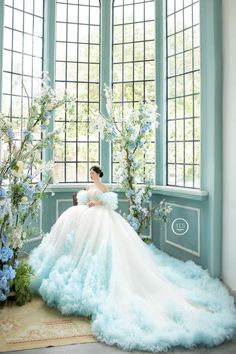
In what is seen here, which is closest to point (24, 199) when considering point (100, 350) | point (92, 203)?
point (92, 203)

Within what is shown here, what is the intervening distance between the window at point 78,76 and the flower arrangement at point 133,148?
3.05 feet

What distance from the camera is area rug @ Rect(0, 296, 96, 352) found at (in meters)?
2.83

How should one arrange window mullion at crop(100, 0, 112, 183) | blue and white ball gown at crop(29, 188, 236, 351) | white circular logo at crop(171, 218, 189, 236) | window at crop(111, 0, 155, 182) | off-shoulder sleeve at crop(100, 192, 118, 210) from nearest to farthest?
blue and white ball gown at crop(29, 188, 236, 351)
off-shoulder sleeve at crop(100, 192, 118, 210)
white circular logo at crop(171, 218, 189, 236)
window at crop(111, 0, 155, 182)
window mullion at crop(100, 0, 112, 183)

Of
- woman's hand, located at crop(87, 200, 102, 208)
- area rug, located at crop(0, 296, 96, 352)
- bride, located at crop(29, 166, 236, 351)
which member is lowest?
area rug, located at crop(0, 296, 96, 352)

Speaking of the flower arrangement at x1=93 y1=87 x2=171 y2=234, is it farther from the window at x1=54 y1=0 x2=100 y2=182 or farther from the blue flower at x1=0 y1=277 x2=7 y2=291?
the blue flower at x1=0 y1=277 x2=7 y2=291

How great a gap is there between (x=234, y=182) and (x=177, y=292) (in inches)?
56.0

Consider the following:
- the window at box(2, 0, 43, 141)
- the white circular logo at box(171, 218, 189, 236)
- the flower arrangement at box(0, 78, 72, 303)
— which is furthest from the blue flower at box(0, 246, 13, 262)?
the white circular logo at box(171, 218, 189, 236)

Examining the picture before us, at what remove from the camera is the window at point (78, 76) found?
609 centimetres

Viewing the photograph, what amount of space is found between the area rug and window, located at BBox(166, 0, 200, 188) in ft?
8.52

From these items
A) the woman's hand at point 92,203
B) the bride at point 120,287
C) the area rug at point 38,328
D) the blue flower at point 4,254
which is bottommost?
the area rug at point 38,328

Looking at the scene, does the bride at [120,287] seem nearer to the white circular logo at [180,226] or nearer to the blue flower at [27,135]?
the white circular logo at [180,226]

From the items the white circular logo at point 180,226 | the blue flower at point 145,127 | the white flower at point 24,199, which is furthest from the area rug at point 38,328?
the blue flower at point 145,127

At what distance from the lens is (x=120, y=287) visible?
331 centimetres

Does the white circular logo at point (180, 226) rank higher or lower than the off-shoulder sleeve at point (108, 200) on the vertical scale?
lower
